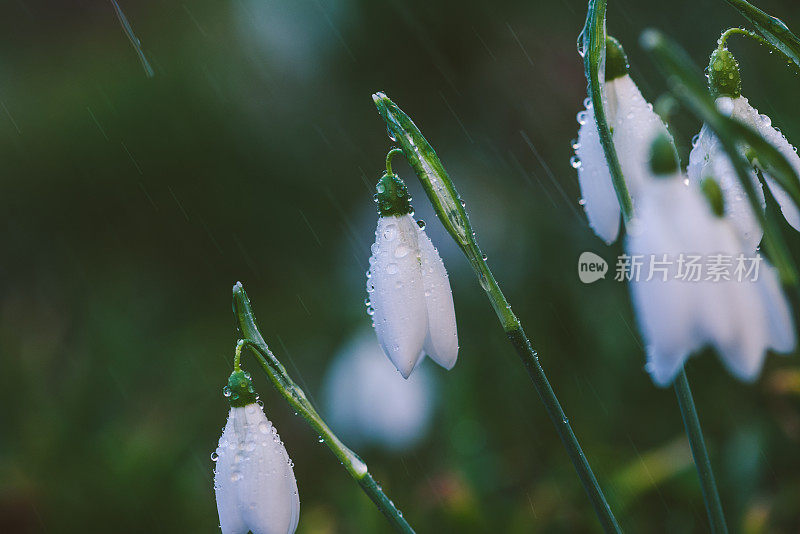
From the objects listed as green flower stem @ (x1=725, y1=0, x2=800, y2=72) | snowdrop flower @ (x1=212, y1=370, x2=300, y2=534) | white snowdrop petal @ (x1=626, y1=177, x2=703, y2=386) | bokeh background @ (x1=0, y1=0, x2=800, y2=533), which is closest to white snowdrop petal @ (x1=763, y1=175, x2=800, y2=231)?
green flower stem @ (x1=725, y1=0, x2=800, y2=72)

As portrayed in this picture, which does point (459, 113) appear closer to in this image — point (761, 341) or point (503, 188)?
point (503, 188)

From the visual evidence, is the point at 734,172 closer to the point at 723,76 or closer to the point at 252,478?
the point at 723,76

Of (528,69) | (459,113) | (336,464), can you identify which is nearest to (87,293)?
(336,464)

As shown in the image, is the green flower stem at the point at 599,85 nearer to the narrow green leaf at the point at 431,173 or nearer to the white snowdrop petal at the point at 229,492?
the narrow green leaf at the point at 431,173

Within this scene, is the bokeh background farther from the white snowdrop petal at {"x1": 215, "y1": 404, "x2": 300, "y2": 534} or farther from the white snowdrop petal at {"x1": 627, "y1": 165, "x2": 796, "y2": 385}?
the white snowdrop petal at {"x1": 627, "y1": 165, "x2": 796, "y2": 385}

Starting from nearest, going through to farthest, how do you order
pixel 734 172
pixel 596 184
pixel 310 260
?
pixel 734 172 < pixel 596 184 < pixel 310 260

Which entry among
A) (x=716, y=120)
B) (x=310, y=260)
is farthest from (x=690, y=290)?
(x=310, y=260)

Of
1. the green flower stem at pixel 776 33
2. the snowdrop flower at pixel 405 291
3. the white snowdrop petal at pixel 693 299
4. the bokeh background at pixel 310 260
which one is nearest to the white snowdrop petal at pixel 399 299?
the snowdrop flower at pixel 405 291

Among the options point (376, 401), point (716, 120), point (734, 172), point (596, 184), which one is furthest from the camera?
point (376, 401)

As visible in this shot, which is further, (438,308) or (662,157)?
(438,308)

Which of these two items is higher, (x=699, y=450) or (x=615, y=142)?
(x=615, y=142)
